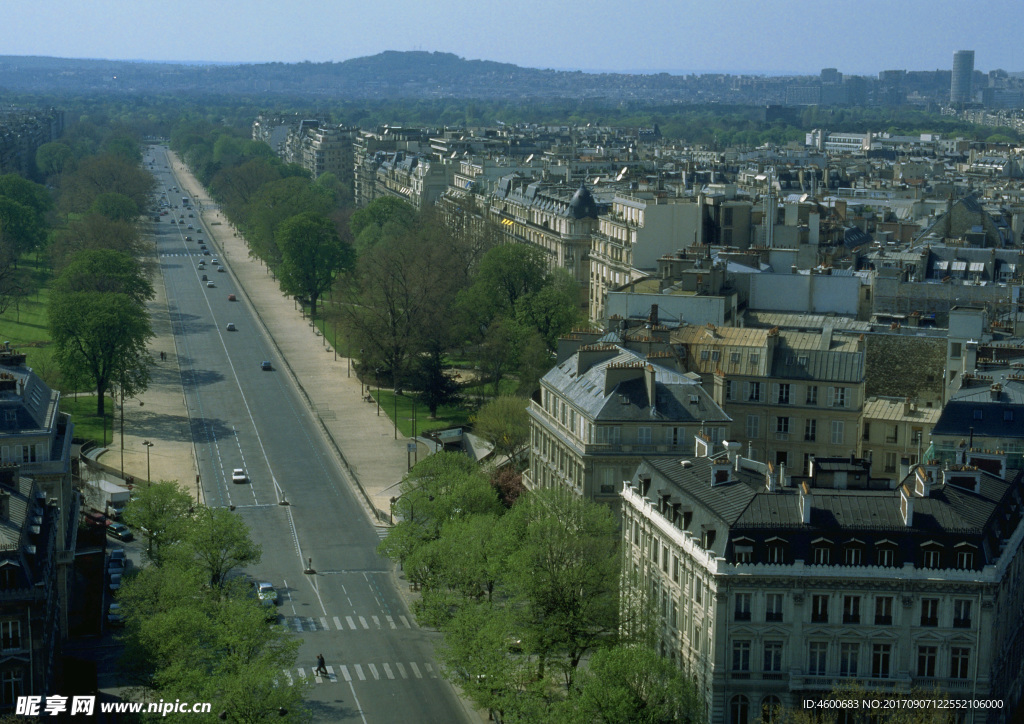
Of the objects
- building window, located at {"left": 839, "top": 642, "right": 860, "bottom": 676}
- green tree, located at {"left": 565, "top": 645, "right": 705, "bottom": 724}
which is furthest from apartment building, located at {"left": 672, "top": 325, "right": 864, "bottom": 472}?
green tree, located at {"left": 565, "top": 645, "right": 705, "bottom": 724}

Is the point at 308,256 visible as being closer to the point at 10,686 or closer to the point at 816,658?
the point at 10,686

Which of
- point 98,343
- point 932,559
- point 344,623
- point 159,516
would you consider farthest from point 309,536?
point 932,559

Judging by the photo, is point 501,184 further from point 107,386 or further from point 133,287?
point 107,386

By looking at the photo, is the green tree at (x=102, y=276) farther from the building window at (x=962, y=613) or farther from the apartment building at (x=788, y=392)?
the building window at (x=962, y=613)

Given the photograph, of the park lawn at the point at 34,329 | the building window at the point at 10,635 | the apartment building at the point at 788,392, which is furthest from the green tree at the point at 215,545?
the park lawn at the point at 34,329

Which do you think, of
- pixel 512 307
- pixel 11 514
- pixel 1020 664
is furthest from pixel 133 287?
pixel 1020 664

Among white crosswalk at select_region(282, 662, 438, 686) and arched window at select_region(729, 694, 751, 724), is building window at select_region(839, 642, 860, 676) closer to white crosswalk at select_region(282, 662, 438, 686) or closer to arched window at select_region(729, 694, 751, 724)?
arched window at select_region(729, 694, 751, 724)
